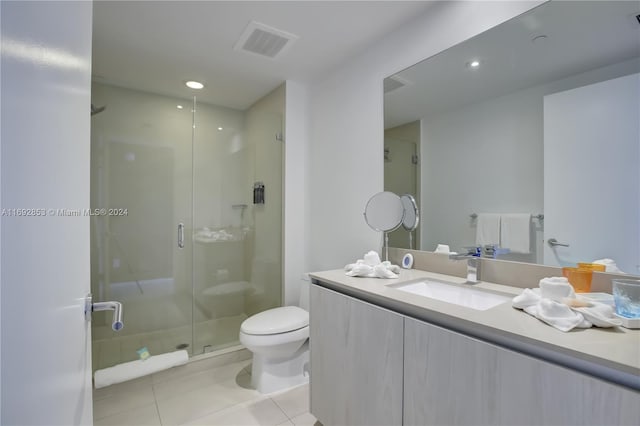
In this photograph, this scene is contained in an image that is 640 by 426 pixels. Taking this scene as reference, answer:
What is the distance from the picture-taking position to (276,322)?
1.88 m

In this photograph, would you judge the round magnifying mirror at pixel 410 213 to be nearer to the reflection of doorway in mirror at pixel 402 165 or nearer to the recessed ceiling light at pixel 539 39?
the reflection of doorway in mirror at pixel 402 165

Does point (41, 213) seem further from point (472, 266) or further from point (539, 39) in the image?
point (539, 39)

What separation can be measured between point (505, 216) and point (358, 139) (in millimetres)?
1074

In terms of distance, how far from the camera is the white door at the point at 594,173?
1007 millimetres

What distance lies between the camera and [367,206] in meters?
1.86

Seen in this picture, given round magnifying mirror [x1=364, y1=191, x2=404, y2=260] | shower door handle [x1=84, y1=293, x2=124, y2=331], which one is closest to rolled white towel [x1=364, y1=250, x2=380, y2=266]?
round magnifying mirror [x1=364, y1=191, x2=404, y2=260]

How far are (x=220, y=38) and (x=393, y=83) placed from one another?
3.83 feet

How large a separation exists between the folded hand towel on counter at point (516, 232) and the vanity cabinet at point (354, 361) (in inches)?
27.2

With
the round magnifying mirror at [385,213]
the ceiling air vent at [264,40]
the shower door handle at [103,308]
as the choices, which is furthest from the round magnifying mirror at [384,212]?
the shower door handle at [103,308]

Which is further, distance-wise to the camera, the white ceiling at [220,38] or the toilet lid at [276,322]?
the toilet lid at [276,322]

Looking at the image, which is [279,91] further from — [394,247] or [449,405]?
[449,405]

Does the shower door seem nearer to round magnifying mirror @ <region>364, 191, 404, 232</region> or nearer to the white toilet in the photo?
the white toilet

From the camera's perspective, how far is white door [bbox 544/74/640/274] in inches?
39.6

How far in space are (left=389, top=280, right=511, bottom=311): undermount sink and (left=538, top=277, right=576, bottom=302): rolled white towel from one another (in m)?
0.22
